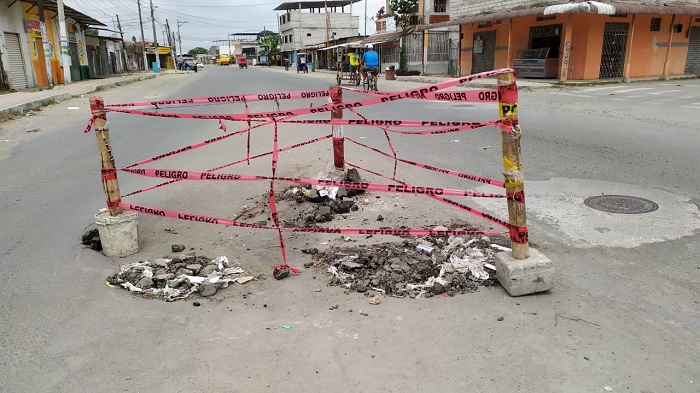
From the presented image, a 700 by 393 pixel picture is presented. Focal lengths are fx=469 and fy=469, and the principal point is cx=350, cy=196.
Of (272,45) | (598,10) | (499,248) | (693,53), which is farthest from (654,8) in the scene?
(272,45)

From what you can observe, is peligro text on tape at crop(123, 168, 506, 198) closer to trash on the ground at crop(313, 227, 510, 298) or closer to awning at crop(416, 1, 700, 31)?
trash on the ground at crop(313, 227, 510, 298)

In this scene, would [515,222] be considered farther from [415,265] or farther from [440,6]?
[440,6]

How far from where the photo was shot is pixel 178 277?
12.1ft

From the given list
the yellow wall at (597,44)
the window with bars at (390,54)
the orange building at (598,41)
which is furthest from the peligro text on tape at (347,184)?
the window with bars at (390,54)

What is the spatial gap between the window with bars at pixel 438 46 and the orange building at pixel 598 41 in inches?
244

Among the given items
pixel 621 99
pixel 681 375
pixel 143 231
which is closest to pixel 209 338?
pixel 143 231

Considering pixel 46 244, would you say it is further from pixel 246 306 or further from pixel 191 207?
pixel 246 306

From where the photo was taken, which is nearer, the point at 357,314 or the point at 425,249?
the point at 357,314

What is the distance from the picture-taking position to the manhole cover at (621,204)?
5.08 m

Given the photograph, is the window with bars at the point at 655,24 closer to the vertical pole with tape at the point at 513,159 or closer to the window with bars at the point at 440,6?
the window with bars at the point at 440,6

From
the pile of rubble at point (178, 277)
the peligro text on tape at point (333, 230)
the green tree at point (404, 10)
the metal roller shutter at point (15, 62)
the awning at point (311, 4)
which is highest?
the awning at point (311, 4)

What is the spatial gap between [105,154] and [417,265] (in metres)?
2.84

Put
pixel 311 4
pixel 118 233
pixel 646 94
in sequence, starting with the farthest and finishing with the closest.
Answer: pixel 311 4
pixel 646 94
pixel 118 233

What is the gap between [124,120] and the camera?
13453 mm
